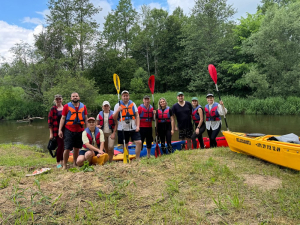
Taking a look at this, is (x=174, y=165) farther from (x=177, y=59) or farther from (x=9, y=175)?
(x=177, y=59)

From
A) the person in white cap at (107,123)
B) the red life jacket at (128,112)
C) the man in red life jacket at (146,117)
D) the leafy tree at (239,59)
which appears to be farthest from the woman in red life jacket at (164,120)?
the leafy tree at (239,59)

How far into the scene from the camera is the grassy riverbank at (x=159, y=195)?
2197 mm

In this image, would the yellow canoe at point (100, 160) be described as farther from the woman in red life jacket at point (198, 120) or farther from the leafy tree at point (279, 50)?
the leafy tree at point (279, 50)

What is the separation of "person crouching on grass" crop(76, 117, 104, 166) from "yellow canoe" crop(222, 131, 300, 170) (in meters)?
2.52

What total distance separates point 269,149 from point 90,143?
308cm

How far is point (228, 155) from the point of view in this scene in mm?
4242

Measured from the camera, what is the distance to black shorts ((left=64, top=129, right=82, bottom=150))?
4168mm

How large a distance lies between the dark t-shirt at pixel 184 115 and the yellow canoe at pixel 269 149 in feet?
3.54

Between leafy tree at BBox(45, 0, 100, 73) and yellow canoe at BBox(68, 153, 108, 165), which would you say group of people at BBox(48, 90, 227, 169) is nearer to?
yellow canoe at BBox(68, 153, 108, 165)

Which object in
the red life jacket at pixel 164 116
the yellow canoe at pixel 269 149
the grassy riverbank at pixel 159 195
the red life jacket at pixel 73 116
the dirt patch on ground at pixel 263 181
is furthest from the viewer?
the red life jacket at pixel 164 116

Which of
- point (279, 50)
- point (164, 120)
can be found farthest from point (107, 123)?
point (279, 50)

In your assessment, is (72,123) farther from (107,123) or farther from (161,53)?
(161,53)

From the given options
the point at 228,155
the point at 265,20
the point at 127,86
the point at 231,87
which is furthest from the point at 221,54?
the point at 228,155

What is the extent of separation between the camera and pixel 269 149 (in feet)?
11.6
